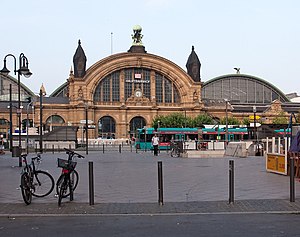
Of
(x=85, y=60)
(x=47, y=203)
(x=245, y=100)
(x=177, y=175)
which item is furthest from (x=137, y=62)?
(x=47, y=203)

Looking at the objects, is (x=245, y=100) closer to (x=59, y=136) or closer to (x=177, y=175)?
(x=59, y=136)

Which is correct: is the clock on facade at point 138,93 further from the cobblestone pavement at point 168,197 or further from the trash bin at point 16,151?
the cobblestone pavement at point 168,197

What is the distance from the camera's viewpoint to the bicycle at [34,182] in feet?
35.6

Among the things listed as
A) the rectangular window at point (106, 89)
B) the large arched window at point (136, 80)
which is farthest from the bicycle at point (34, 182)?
the large arched window at point (136, 80)

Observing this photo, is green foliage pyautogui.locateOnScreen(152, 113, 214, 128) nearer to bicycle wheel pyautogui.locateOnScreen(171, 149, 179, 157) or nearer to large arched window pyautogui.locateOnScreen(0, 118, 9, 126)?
large arched window pyautogui.locateOnScreen(0, 118, 9, 126)

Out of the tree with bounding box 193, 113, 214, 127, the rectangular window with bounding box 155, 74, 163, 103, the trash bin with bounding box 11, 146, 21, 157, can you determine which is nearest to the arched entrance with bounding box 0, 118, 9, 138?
the rectangular window with bounding box 155, 74, 163, 103

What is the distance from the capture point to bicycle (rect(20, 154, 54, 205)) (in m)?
10.9

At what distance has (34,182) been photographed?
11734mm

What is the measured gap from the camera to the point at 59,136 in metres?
60.5

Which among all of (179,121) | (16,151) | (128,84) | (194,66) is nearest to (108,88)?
(128,84)

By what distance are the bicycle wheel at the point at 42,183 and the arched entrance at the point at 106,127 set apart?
3299 inches

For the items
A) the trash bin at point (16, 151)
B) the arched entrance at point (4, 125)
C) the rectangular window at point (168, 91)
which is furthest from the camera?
the rectangular window at point (168, 91)

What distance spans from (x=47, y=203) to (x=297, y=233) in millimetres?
5844

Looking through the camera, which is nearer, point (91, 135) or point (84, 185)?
point (84, 185)
